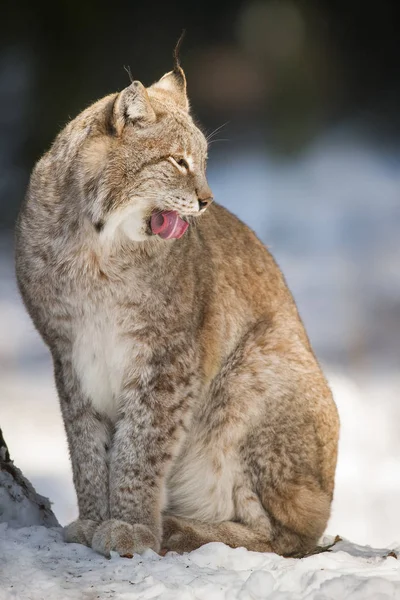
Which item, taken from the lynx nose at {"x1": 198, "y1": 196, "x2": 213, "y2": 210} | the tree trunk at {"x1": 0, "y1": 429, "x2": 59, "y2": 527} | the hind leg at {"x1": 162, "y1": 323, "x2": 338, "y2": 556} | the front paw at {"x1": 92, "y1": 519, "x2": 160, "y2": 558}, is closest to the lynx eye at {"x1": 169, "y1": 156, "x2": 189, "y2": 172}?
the lynx nose at {"x1": 198, "y1": 196, "x2": 213, "y2": 210}

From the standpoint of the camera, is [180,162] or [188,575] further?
[180,162]

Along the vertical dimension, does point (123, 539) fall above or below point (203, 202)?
below

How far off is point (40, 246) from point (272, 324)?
1500mm

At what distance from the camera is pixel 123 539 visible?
4195 millimetres

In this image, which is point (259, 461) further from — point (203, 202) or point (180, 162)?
point (180, 162)

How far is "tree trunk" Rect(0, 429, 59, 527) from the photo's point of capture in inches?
189

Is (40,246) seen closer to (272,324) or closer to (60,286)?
(60,286)

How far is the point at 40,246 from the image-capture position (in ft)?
15.0

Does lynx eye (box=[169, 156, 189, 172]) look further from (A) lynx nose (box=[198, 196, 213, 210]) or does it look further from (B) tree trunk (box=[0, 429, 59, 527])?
(B) tree trunk (box=[0, 429, 59, 527])

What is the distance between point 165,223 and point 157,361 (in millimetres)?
753

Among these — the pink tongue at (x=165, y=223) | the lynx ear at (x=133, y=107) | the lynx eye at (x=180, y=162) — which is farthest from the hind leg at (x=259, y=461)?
the lynx ear at (x=133, y=107)

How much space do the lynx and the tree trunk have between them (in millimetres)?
423

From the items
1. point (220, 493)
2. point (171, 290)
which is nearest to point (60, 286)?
point (171, 290)

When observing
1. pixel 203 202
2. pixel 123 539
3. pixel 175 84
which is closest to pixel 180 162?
pixel 203 202
